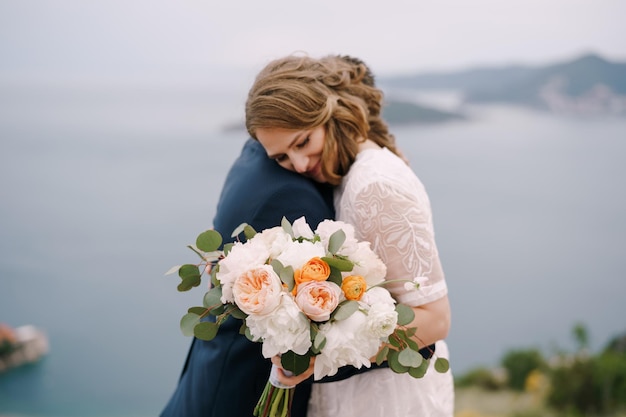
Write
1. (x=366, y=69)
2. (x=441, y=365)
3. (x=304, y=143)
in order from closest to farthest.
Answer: (x=441, y=365), (x=304, y=143), (x=366, y=69)

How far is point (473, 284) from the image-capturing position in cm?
502

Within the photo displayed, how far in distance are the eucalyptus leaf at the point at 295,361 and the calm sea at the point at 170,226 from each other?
3775mm

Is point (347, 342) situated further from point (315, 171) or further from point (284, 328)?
point (315, 171)

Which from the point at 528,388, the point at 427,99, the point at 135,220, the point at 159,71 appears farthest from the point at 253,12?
the point at 528,388

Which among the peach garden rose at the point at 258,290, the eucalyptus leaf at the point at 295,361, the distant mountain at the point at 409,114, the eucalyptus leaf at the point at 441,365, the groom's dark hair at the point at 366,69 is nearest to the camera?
the peach garden rose at the point at 258,290

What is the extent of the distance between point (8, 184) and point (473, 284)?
12.4 feet

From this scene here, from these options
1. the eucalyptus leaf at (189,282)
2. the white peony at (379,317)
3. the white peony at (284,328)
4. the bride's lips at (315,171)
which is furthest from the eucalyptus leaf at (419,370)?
the bride's lips at (315,171)

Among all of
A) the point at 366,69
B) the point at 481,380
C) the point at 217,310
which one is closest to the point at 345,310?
the point at 217,310

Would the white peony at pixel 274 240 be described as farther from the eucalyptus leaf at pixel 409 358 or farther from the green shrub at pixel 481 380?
the green shrub at pixel 481 380

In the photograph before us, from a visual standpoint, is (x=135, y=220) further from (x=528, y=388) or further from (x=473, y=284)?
(x=528, y=388)

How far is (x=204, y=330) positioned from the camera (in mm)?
1251

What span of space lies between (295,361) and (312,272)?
197 mm

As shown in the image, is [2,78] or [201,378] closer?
[201,378]

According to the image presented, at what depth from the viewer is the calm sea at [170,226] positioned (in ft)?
15.9
